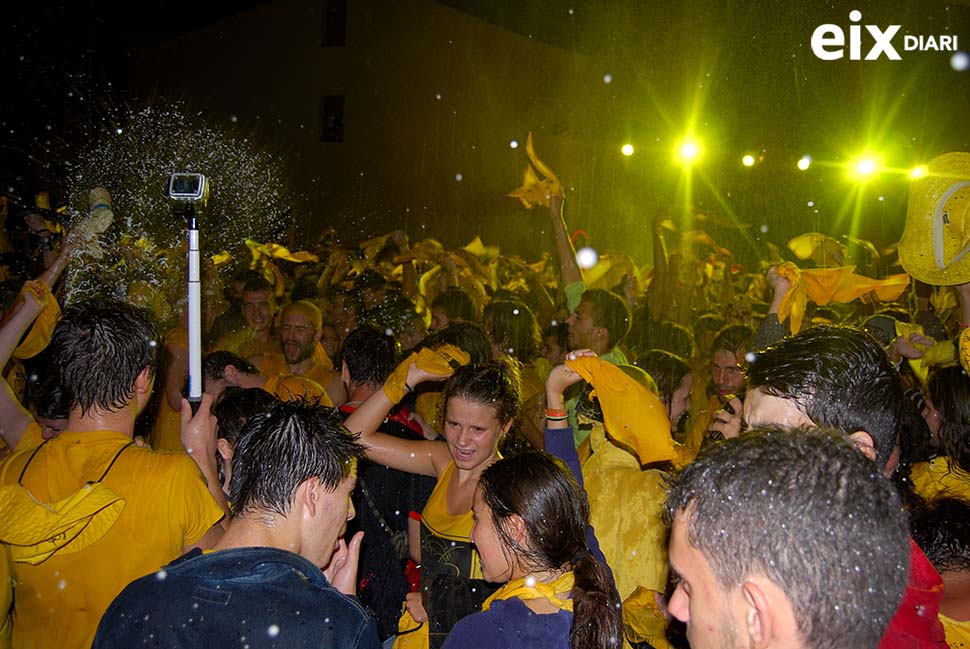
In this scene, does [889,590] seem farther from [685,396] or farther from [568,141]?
[568,141]

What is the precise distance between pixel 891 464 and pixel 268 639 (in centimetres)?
209

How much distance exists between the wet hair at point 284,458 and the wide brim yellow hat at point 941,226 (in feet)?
9.29

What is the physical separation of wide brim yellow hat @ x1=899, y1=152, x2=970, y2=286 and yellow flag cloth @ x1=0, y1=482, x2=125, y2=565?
3470 mm

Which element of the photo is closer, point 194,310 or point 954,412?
point 194,310

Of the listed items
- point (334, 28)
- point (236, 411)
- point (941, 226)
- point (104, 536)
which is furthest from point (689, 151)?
point (104, 536)

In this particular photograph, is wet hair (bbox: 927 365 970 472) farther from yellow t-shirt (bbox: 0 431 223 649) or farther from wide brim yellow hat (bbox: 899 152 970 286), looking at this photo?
yellow t-shirt (bbox: 0 431 223 649)

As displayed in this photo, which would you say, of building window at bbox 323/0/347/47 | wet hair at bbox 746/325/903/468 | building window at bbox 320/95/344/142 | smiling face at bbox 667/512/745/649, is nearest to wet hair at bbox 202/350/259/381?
wet hair at bbox 746/325/903/468

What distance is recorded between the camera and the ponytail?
2223mm

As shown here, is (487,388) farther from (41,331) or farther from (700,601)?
(700,601)

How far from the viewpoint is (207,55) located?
87.7 feet

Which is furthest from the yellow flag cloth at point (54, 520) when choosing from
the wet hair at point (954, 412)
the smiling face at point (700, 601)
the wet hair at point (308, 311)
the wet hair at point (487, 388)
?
the wet hair at point (308, 311)

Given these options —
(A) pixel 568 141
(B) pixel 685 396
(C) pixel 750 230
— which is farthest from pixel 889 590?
(A) pixel 568 141

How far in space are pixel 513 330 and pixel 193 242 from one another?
12.0 ft

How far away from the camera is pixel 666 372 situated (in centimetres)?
495
